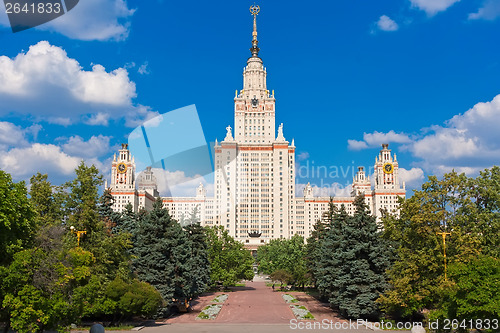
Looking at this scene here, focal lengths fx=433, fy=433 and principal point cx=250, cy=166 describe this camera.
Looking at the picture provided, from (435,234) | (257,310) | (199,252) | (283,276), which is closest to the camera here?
(435,234)

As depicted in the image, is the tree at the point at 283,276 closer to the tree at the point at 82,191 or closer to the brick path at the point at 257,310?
the brick path at the point at 257,310

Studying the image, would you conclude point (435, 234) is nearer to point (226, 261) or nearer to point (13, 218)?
point (13, 218)

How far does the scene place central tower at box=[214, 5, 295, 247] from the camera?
481ft

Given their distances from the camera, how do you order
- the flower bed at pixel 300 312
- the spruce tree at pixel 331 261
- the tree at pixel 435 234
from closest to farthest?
the tree at pixel 435 234, the flower bed at pixel 300 312, the spruce tree at pixel 331 261

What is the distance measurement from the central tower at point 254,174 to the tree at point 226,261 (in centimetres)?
6492

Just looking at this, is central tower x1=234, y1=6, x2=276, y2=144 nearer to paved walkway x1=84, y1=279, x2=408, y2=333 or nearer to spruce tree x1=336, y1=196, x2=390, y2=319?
paved walkway x1=84, y1=279, x2=408, y2=333

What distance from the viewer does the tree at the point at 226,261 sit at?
2741 inches

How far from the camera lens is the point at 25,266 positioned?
81.5 feet

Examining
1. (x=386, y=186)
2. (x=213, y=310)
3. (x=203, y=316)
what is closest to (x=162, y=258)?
(x=203, y=316)

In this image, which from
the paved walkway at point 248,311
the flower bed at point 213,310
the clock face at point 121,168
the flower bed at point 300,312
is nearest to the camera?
the paved walkway at point 248,311

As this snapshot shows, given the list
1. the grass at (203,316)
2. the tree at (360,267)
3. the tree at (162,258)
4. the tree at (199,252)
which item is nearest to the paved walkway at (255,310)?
the grass at (203,316)

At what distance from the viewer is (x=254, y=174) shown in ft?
490

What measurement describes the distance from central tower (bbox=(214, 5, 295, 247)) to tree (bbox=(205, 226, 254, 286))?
213 ft

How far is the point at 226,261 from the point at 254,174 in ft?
253
